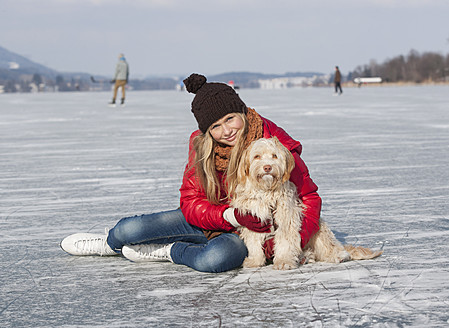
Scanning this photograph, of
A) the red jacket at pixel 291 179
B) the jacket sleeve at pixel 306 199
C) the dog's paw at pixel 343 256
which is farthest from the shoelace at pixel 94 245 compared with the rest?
the dog's paw at pixel 343 256

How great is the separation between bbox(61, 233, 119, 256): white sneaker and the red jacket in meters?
0.60

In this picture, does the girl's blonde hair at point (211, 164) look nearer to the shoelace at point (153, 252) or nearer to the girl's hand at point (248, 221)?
the girl's hand at point (248, 221)

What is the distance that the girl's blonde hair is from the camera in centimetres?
407

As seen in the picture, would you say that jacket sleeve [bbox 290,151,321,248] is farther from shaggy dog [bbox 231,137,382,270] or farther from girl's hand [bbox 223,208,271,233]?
girl's hand [bbox 223,208,271,233]

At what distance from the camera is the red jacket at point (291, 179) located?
4109 millimetres

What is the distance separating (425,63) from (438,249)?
4175 inches

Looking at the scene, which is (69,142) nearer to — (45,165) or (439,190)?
(45,165)

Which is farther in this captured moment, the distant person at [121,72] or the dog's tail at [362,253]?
the distant person at [121,72]

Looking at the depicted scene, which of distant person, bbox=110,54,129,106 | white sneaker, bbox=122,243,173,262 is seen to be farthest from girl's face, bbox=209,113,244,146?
distant person, bbox=110,54,129,106

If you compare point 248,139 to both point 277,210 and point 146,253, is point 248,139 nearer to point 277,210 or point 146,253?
point 277,210

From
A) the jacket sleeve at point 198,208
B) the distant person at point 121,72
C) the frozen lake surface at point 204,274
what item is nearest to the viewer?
the frozen lake surface at point 204,274

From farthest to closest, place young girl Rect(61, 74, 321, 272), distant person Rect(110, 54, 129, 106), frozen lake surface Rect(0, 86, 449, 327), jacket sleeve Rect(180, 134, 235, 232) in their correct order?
1. distant person Rect(110, 54, 129, 106)
2. jacket sleeve Rect(180, 134, 235, 232)
3. young girl Rect(61, 74, 321, 272)
4. frozen lake surface Rect(0, 86, 449, 327)

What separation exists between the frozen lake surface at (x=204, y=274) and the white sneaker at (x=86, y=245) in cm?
7

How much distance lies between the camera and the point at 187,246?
4328 mm
